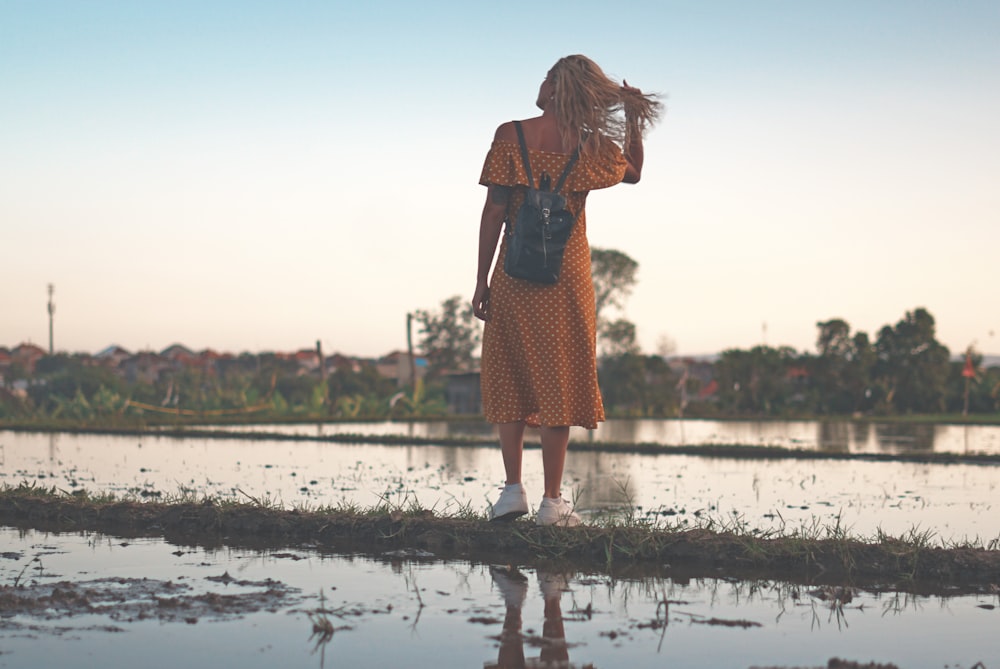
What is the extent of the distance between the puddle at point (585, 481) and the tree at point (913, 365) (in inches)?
840

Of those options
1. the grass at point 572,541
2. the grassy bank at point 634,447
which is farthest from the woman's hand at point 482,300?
the grassy bank at point 634,447

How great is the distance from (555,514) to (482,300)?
97 cm

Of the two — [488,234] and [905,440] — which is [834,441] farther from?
[488,234]

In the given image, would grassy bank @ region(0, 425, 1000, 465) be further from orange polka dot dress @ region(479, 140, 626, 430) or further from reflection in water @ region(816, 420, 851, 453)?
orange polka dot dress @ region(479, 140, 626, 430)

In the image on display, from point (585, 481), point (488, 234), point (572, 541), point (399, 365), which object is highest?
point (399, 365)

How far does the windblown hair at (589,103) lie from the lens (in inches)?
174

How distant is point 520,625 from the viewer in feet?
9.71

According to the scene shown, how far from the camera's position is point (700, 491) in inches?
320

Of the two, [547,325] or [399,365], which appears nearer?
[547,325]

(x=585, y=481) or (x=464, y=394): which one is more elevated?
(x=464, y=394)

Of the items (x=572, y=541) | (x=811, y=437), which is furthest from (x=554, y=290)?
(x=811, y=437)

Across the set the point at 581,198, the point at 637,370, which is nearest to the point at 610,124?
the point at 581,198

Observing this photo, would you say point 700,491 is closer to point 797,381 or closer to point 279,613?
point 279,613

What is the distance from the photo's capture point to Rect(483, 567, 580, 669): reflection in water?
8.45 feet
